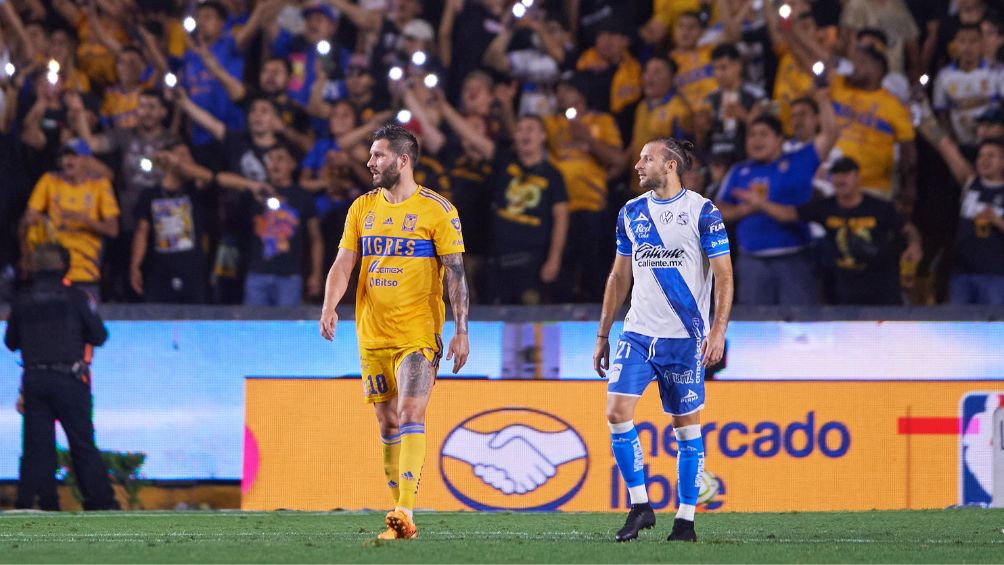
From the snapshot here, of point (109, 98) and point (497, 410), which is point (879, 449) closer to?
point (497, 410)

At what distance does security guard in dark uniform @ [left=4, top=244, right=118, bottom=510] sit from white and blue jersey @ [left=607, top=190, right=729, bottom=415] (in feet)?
18.0

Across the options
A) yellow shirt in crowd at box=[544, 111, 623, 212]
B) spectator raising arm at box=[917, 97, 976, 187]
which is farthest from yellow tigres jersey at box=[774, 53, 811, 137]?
yellow shirt in crowd at box=[544, 111, 623, 212]

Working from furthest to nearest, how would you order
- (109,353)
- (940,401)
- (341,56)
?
1. (341,56)
2. (109,353)
3. (940,401)

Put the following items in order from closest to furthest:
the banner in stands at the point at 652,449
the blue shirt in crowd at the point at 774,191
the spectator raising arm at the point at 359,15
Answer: the banner in stands at the point at 652,449 → the blue shirt in crowd at the point at 774,191 → the spectator raising arm at the point at 359,15

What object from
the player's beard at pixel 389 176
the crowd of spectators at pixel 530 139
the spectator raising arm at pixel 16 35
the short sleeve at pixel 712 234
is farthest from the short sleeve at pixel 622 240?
the spectator raising arm at pixel 16 35

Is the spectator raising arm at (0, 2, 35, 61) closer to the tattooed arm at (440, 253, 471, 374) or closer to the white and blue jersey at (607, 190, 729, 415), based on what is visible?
the tattooed arm at (440, 253, 471, 374)

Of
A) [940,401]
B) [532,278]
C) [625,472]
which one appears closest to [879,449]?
[940,401]

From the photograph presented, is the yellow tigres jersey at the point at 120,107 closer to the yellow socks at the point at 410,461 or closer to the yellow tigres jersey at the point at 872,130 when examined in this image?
the yellow tigres jersey at the point at 872,130

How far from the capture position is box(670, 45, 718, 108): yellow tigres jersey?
43.2ft

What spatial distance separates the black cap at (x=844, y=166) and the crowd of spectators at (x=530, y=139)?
0.03 meters

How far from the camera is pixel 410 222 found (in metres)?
7.72

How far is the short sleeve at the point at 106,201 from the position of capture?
515 inches

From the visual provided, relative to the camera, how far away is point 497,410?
1122 cm

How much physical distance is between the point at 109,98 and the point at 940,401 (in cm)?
826
